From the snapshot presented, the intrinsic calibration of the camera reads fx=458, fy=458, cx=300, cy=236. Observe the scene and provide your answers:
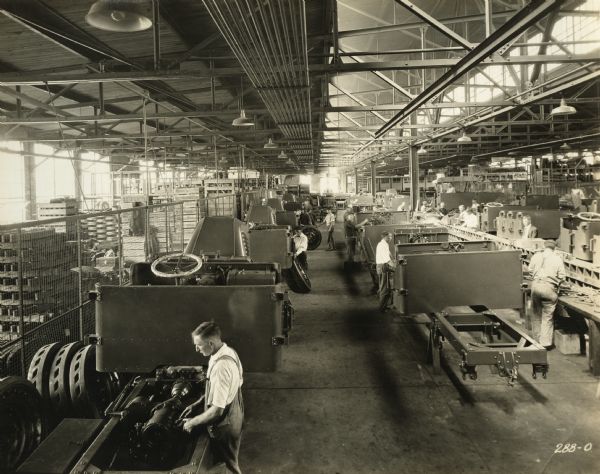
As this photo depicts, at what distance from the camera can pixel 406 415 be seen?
548 cm

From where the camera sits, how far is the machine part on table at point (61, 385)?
5355 millimetres

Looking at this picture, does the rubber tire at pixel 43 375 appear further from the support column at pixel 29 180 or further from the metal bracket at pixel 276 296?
the support column at pixel 29 180

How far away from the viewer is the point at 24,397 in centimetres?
458

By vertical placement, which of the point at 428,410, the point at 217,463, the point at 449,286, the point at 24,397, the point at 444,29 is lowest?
the point at 428,410

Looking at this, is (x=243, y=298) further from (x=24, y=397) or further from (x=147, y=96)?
(x=147, y=96)

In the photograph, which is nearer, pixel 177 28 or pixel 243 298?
pixel 243 298

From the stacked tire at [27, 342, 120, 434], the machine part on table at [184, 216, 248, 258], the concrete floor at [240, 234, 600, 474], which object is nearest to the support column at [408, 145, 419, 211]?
the machine part on table at [184, 216, 248, 258]

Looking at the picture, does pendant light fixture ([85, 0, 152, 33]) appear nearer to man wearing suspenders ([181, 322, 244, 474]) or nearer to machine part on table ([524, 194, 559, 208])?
man wearing suspenders ([181, 322, 244, 474])

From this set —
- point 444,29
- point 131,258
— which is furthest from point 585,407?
point 131,258

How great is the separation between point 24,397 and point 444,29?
261 inches

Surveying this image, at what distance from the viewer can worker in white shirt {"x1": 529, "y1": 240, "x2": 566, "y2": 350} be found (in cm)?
721

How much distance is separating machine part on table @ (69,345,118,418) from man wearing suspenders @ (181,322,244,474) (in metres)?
2.17

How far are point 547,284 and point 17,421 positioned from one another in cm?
731

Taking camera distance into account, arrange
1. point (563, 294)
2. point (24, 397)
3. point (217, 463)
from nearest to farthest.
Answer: point (217, 463)
point (24, 397)
point (563, 294)
